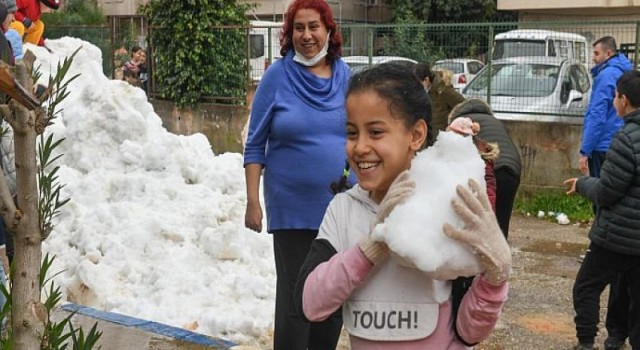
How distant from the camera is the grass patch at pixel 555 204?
419 inches

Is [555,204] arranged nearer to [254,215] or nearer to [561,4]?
[254,215]

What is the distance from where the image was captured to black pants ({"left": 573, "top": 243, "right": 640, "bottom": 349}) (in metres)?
5.27

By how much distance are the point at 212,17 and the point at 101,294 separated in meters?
9.36

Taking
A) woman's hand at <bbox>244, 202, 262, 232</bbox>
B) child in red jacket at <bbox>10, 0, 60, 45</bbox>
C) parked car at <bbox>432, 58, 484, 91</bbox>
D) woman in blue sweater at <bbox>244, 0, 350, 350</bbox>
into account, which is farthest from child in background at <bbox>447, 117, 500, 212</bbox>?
parked car at <bbox>432, 58, 484, 91</bbox>

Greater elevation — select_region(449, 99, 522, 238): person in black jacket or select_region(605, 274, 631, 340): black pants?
select_region(449, 99, 522, 238): person in black jacket

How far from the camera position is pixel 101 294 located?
6266mm

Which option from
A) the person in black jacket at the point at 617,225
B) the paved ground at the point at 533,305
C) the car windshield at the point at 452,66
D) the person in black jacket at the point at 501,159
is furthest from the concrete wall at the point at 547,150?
the person in black jacket at the point at 501,159

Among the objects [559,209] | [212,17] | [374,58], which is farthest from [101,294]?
[212,17]

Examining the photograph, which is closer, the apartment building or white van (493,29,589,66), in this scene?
white van (493,29,589,66)

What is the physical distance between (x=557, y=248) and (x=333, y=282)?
24.8 ft

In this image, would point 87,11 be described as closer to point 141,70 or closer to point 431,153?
point 141,70

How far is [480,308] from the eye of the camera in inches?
88.6

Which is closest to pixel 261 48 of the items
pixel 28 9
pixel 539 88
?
pixel 539 88

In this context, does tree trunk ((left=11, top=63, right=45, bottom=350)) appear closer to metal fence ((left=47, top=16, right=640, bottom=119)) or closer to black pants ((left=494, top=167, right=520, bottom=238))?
black pants ((left=494, top=167, right=520, bottom=238))
